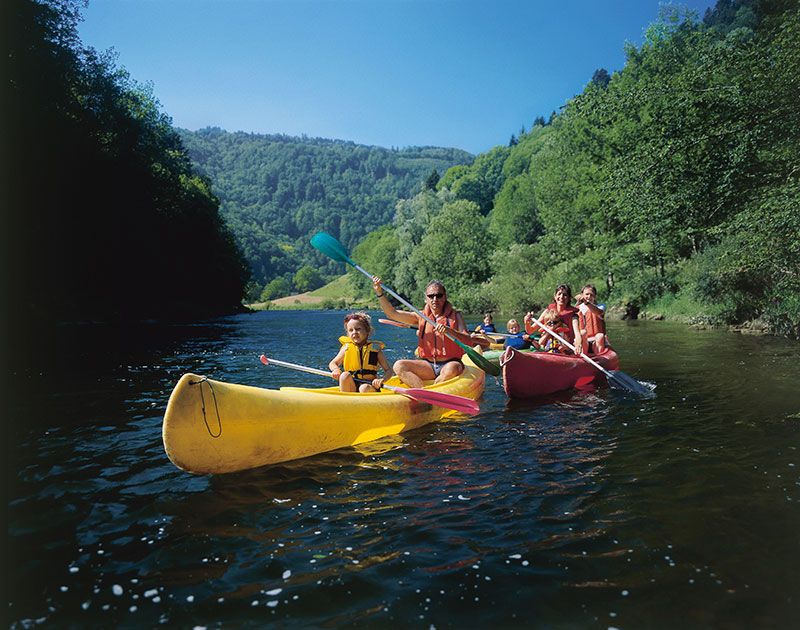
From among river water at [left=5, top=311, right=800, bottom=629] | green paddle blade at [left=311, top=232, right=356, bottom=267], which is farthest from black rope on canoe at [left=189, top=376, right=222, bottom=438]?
green paddle blade at [left=311, top=232, right=356, bottom=267]

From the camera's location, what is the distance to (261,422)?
4633 mm

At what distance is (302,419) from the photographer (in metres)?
4.91

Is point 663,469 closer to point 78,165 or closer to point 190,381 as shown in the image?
point 190,381

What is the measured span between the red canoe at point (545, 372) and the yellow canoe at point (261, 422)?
7.34 ft

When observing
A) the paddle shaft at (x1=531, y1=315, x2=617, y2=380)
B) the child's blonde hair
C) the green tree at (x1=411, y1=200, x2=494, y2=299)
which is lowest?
the paddle shaft at (x1=531, y1=315, x2=617, y2=380)

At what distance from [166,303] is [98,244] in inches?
300

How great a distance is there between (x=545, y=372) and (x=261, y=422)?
4.79 meters

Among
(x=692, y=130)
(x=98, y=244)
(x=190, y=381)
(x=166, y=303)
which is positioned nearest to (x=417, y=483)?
(x=190, y=381)

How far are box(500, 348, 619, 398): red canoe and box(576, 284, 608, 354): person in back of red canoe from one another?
0.19 metres

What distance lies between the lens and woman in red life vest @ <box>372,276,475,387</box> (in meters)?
6.76

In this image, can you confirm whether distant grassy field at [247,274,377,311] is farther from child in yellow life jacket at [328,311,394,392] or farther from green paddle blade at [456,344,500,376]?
child in yellow life jacket at [328,311,394,392]

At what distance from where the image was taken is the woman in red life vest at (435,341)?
676cm

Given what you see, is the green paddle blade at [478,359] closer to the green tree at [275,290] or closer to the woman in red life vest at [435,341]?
the woman in red life vest at [435,341]

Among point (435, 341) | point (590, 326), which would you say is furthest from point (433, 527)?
point (590, 326)
